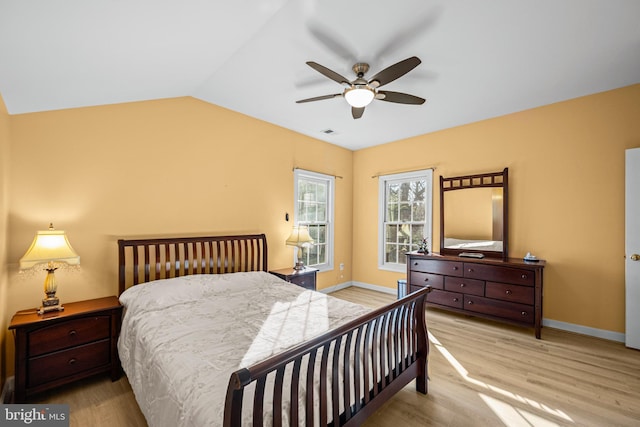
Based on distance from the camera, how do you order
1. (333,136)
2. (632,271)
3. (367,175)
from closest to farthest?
1. (632,271)
2. (333,136)
3. (367,175)

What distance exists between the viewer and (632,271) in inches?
116

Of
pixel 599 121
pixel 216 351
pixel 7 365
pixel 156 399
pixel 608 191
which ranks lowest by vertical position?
pixel 7 365

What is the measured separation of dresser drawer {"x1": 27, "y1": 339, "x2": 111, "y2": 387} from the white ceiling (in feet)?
6.69

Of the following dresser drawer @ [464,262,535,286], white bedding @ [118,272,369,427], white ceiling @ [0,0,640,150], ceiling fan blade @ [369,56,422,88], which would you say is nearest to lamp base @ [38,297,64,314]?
white bedding @ [118,272,369,427]

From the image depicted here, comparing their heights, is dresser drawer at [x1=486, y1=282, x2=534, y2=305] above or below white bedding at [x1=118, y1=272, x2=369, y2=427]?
below

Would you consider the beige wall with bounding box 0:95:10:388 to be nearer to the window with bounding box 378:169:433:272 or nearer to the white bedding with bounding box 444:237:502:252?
the window with bounding box 378:169:433:272

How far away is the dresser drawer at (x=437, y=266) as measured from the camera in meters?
3.79

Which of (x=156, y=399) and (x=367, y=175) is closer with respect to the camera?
(x=156, y=399)

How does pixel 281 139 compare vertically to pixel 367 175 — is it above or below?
above

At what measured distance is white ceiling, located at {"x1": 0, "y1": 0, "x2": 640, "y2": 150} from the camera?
5.63 feet

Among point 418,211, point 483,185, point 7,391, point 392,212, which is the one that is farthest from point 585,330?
point 7,391

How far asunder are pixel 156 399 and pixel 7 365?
1.85 meters

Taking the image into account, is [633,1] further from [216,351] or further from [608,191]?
[216,351]

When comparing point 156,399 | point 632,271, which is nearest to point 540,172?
point 632,271
